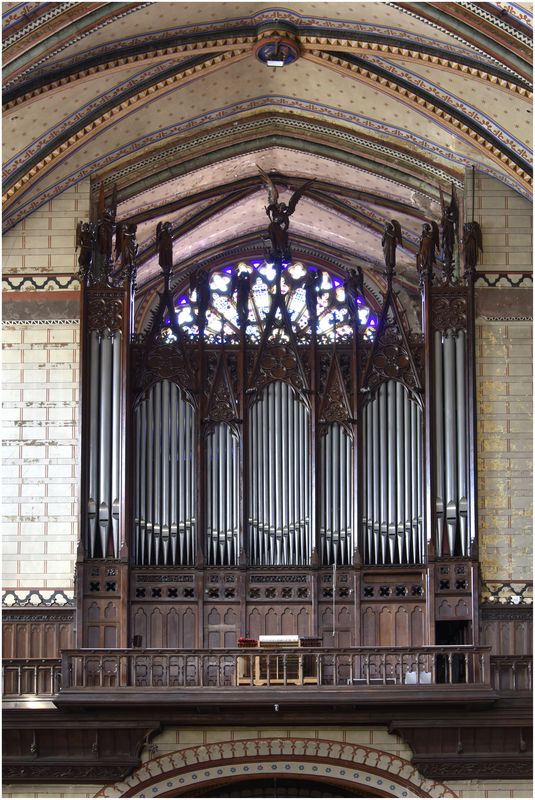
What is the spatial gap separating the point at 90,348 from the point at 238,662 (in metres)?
4.75

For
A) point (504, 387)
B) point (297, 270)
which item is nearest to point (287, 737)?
point (504, 387)

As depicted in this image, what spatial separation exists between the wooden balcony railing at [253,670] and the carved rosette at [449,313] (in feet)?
14.4

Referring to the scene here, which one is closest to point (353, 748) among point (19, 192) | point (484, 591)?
point (484, 591)

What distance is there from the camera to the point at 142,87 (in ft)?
70.6

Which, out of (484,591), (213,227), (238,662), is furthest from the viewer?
(213,227)

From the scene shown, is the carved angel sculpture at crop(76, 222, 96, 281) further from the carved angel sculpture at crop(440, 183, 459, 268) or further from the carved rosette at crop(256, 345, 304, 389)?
the carved angel sculpture at crop(440, 183, 459, 268)

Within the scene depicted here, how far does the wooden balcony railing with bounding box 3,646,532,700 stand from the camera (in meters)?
20.1

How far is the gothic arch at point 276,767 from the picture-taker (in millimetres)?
20188

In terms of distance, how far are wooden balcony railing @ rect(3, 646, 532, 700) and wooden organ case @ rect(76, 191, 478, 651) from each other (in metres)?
0.63

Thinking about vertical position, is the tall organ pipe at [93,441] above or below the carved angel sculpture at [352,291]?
below

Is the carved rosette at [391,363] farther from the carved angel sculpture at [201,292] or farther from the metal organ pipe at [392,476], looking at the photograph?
the carved angel sculpture at [201,292]

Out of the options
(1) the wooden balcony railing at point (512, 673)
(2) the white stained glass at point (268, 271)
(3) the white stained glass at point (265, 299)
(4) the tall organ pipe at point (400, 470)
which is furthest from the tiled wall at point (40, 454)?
(2) the white stained glass at point (268, 271)

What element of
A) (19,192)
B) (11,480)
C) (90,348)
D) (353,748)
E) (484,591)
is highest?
(19,192)

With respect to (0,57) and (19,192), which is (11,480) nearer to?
(19,192)
